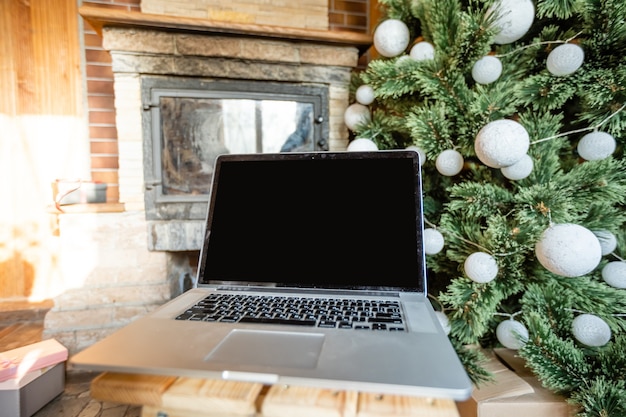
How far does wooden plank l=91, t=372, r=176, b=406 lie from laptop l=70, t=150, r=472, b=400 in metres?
0.02

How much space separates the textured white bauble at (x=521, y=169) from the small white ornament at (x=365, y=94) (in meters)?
0.47

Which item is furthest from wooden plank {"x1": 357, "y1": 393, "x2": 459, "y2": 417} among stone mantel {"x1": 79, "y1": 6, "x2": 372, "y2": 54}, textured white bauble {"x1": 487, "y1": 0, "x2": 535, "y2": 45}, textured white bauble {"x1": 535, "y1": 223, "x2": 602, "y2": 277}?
stone mantel {"x1": 79, "y1": 6, "x2": 372, "y2": 54}

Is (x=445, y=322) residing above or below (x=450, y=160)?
below

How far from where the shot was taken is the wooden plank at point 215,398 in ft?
1.18

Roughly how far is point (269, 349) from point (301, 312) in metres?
0.13

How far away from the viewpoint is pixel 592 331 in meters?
0.66

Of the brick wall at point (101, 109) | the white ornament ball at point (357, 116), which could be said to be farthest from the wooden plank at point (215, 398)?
the brick wall at point (101, 109)

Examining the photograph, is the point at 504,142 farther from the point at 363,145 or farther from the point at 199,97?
the point at 199,97

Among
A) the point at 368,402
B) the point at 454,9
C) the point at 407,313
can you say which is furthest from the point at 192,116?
the point at 368,402

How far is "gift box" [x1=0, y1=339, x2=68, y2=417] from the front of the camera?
0.84 metres

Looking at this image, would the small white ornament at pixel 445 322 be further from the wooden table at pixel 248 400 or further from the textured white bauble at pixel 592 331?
the wooden table at pixel 248 400

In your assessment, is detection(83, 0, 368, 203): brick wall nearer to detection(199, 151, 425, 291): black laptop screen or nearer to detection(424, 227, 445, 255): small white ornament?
detection(199, 151, 425, 291): black laptop screen

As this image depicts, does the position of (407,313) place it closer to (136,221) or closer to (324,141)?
(324,141)

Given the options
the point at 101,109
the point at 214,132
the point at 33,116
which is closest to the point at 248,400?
the point at 214,132
